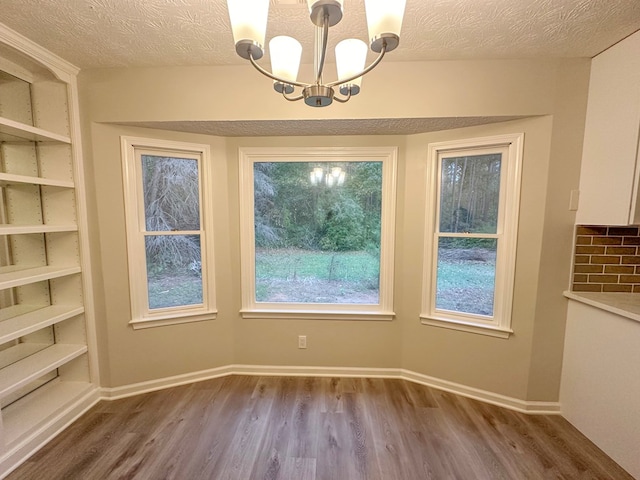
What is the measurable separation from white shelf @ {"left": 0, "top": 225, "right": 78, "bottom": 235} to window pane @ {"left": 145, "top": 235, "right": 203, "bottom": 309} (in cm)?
47

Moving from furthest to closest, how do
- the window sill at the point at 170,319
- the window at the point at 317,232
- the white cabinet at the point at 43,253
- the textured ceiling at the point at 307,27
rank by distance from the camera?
the window at the point at 317,232, the window sill at the point at 170,319, the white cabinet at the point at 43,253, the textured ceiling at the point at 307,27

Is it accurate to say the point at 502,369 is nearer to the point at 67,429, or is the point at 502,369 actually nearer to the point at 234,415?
the point at 234,415

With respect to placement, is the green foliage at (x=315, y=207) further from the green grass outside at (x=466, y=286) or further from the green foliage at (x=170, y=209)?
the green grass outside at (x=466, y=286)

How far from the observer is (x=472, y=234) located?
84.0 inches

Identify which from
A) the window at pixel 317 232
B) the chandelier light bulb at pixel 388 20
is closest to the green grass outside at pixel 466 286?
the window at pixel 317 232

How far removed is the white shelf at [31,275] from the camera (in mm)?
1577

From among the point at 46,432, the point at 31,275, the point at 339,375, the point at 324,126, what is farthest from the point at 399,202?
the point at 46,432

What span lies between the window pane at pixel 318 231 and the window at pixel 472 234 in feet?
1.52

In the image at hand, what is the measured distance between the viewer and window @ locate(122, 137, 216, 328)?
214 centimetres

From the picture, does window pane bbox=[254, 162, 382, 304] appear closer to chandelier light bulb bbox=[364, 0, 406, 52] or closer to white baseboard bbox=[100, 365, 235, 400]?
white baseboard bbox=[100, 365, 235, 400]

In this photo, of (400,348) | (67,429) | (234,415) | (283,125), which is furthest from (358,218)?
(67,429)

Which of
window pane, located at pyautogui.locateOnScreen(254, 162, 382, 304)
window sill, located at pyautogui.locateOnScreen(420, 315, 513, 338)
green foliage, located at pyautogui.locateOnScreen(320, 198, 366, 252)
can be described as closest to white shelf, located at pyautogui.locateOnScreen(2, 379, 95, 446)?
window pane, located at pyautogui.locateOnScreen(254, 162, 382, 304)

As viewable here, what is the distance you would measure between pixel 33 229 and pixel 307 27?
2023 millimetres

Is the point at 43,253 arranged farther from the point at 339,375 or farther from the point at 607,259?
the point at 607,259
